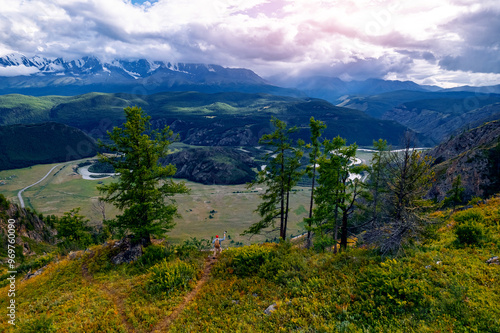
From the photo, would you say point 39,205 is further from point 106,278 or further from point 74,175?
point 106,278

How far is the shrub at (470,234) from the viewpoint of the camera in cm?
1539

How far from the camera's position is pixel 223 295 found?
49.9ft

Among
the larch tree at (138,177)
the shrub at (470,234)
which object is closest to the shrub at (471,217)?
the shrub at (470,234)

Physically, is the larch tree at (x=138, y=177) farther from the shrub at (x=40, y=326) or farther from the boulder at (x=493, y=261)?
the boulder at (x=493, y=261)

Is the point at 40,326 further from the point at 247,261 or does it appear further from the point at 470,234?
the point at 470,234

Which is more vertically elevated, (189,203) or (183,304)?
(183,304)

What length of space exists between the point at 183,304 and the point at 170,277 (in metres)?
2.49

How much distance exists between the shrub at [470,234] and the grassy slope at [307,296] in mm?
562

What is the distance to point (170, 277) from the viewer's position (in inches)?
669

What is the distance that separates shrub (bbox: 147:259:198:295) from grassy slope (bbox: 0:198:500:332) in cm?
60

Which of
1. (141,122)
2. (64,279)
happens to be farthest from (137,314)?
(141,122)

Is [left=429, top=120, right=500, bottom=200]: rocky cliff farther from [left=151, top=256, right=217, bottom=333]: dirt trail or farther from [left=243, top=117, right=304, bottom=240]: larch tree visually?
[left=151, top=256, right=217, bottom=333]: dirt trail

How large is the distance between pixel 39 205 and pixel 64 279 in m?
143

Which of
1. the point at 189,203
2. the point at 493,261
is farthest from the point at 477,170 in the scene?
the point at 189,203
